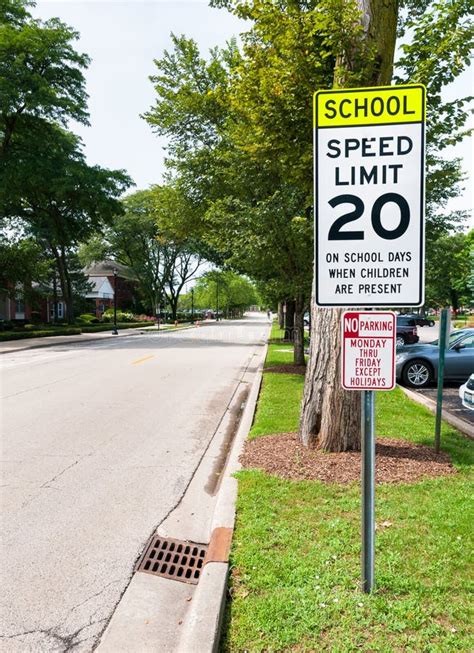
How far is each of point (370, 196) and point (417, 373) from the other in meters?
9.81

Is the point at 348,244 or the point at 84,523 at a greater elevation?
the point at 348,244

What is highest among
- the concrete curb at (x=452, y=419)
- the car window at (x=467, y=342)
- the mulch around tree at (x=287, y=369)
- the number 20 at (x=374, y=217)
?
the number 20 at (x=374, y=217)

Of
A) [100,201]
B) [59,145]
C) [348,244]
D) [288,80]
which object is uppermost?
[59,145]

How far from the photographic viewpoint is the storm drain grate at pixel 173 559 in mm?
3545

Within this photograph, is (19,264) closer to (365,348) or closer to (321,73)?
(321,73)

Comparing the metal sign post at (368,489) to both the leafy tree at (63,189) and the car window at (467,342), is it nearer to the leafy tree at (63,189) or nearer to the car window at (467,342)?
the car window at (467,342)

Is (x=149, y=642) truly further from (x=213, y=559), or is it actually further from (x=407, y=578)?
(x=407, y=578)

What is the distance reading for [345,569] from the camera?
10.8ft

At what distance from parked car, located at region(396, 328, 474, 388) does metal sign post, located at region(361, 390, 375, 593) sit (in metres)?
9.34

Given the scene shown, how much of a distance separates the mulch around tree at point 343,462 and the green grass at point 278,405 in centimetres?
92

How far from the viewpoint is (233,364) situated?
17.2 m

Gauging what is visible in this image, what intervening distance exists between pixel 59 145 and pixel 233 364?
21.1 meters

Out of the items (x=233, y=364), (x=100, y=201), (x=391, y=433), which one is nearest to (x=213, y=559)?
(x=391, y=433)

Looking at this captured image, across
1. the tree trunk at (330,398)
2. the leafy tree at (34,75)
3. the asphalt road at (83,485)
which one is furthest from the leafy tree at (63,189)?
the tree trunk at (330,398)
